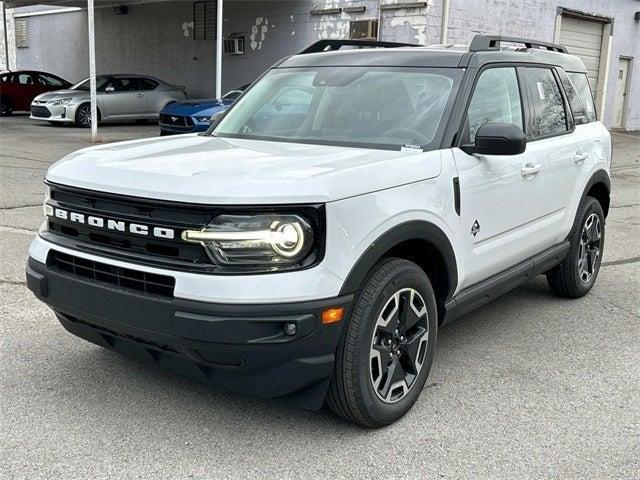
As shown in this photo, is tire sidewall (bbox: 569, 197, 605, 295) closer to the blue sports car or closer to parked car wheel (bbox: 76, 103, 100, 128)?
the blue sports car

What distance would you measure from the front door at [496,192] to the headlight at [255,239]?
1.22 meters

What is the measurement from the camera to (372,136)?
3898 millimetres

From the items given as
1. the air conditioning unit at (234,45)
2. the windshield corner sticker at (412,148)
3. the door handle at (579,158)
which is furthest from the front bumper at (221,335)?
the air conditioning unit at (234,45)

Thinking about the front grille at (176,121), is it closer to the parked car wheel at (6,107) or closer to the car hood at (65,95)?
the car hood at (65,95)

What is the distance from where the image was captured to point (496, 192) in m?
4.03

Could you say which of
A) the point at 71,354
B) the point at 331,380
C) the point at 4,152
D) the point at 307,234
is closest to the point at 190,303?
the point at 307,234

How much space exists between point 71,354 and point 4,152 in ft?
35.2

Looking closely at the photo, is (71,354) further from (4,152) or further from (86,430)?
(4,152)

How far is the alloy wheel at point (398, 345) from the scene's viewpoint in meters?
3.32

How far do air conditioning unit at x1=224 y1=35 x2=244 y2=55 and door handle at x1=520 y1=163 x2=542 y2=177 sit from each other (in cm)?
1722

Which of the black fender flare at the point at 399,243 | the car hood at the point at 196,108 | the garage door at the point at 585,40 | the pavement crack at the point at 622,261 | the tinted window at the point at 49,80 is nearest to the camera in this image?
the black fender flare at the point at 399,243

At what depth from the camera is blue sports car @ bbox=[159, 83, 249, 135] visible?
1381cm

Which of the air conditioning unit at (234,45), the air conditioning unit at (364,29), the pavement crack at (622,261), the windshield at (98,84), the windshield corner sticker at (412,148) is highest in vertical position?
the air conditioning unit at (364,29)

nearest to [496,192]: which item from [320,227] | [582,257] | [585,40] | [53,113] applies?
[320,227]
